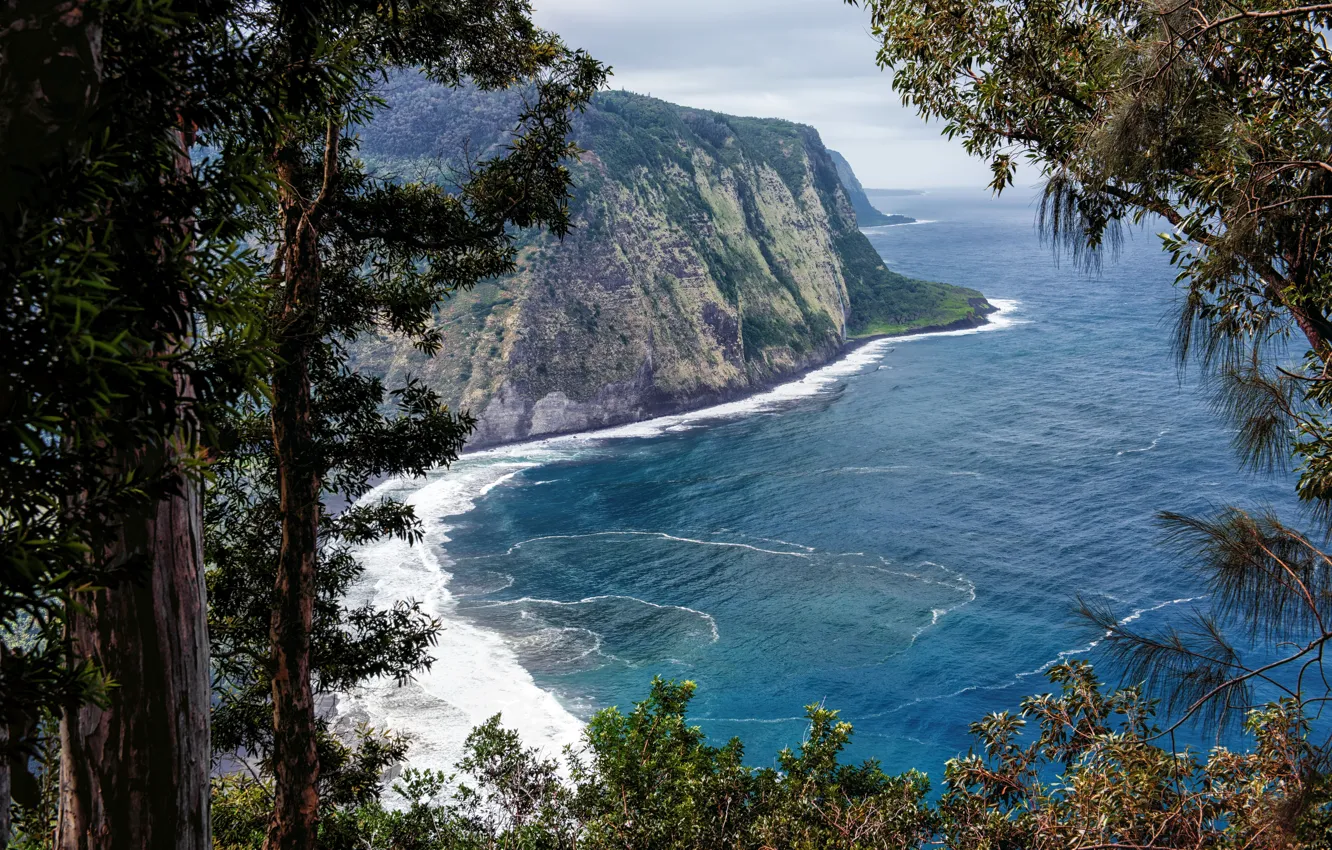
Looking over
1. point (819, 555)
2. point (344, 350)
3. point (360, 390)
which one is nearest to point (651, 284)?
point (819, 555)

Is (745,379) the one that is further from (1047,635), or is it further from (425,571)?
(1047,635)

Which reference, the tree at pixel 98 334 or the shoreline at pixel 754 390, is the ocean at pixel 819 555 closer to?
the shoreline at pixel 754 390

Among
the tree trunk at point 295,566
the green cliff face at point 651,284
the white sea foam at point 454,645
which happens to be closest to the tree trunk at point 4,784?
the tree trunk at point 295,566

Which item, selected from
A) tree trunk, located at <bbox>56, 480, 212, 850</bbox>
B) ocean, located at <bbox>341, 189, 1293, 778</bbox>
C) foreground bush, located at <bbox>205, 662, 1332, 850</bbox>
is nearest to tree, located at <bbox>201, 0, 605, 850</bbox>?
foreground bush, located at <bbox>205, 662, 1332, 850</bbox>

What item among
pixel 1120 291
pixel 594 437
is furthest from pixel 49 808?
pixel 1120 291

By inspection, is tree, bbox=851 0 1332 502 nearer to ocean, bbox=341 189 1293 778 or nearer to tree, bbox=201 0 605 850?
tree, bbox=201 0 605 850

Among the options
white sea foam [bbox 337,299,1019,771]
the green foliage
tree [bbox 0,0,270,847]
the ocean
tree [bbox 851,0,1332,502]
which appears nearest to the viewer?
tree [bbox 0,0,270,847]

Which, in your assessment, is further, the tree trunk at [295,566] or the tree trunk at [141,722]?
the tree trunk at [295,566]
